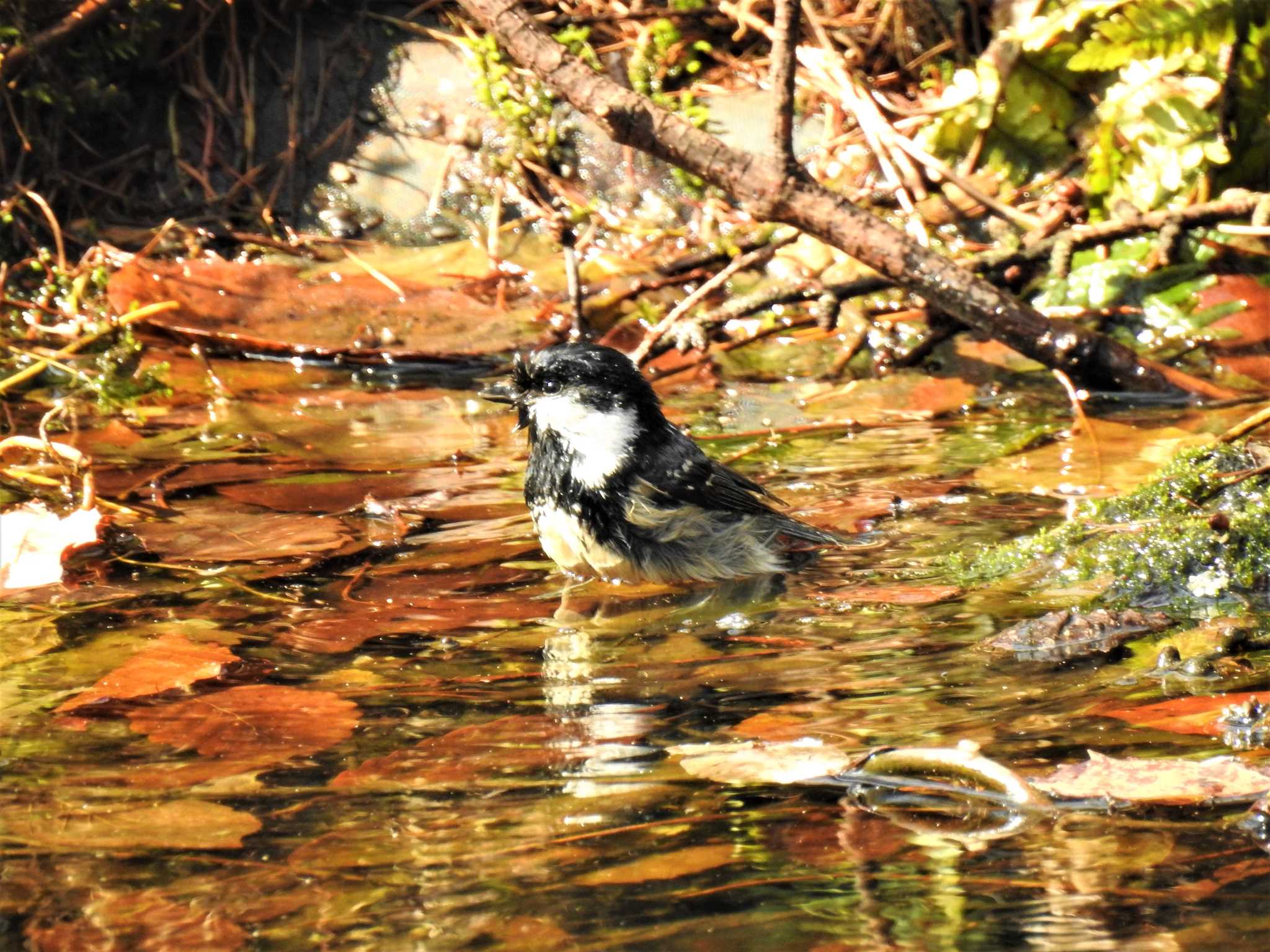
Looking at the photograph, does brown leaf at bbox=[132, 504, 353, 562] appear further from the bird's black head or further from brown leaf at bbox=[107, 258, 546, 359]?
brown leaf at bbox=[107, 258, 546, 359]

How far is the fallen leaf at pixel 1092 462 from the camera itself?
441cm

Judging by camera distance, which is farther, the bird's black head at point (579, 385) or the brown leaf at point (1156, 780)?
the bird's black head at point (579, 385)

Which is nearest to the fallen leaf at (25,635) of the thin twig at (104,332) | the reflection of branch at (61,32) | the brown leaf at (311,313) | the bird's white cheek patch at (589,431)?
the bird's white cheek patch at (589,431)

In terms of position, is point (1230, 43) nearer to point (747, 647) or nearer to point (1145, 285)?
point (1145, 285)

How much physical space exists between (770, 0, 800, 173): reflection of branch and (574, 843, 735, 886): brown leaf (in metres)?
2.81

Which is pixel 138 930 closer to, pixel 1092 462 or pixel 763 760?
pixel 763 760

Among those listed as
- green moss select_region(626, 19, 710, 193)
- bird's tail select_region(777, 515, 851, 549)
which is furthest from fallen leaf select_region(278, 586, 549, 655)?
green moss select_region(626, 19, 710, 193)

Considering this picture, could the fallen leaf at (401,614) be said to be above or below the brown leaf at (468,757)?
above

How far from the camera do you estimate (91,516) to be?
3.87m

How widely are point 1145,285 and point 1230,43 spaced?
102 cm

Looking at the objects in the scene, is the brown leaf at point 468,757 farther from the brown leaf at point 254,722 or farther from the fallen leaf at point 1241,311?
the fallen leaf at point 1241,311

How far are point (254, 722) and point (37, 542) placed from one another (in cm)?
134

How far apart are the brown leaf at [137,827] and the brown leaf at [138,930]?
18cm

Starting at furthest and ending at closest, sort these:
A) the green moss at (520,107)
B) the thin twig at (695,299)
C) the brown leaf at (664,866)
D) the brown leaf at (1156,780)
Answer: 1. the green moss at (520,107)
2. the thin twig at (695,299)
3. the brown leaf at (1156,780)
4. the brown leaf at (664,866)
